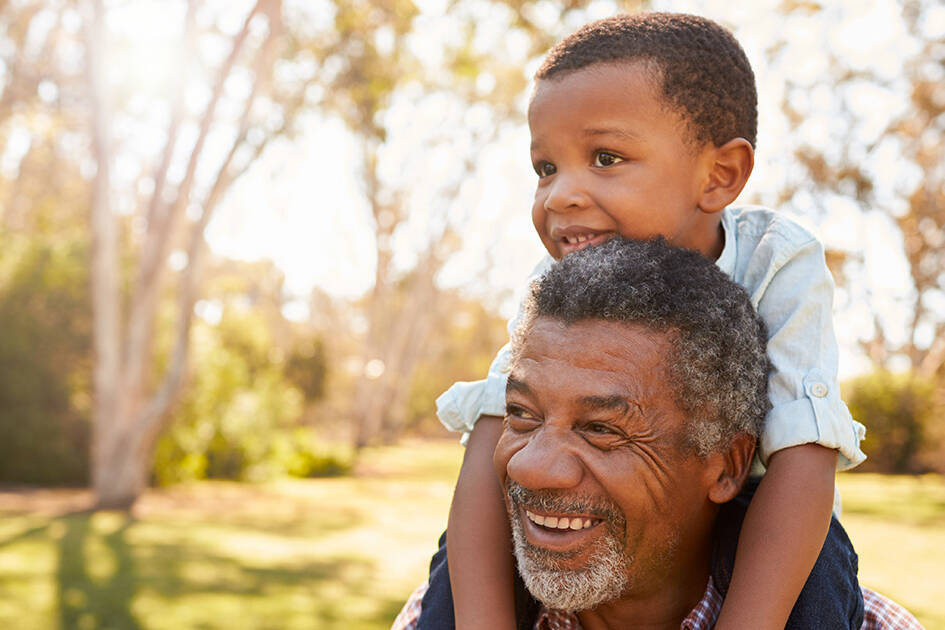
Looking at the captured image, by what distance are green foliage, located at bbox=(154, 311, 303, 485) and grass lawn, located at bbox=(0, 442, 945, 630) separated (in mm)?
684

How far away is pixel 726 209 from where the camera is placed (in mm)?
2393

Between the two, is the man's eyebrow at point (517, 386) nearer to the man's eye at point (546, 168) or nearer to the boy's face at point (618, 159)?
the boy's face at point (618, 159)

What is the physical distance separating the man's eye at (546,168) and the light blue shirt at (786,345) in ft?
1.23

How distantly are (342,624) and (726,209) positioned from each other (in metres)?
A: 6.47

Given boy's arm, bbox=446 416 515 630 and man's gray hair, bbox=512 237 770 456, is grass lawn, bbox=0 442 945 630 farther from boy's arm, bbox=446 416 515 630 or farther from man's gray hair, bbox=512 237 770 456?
man's gray hair, bbox=512 237 770 456

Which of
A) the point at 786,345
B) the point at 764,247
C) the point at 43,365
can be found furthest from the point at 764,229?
the point at 43,365

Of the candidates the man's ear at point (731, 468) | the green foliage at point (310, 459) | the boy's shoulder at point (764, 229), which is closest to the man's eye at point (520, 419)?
the man's ear at point (731, 468)

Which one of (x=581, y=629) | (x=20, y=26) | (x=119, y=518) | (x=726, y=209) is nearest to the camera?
(x=581, y=629)

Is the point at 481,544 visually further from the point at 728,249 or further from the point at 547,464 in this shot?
the point at 728,249

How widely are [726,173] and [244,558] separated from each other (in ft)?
30.3

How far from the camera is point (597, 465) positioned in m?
1.83

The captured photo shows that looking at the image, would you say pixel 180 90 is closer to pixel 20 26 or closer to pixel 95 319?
pixel 95 319

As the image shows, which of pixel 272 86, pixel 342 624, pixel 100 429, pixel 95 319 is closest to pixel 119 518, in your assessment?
pixel 100 429

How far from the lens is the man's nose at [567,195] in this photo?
211cm
